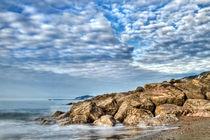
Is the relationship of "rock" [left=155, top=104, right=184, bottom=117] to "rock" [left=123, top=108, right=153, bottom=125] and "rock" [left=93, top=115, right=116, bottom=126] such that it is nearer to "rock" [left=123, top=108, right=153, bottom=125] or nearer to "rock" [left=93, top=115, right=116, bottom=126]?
"rock" [left=123, top=108, right=153, bottom=125]

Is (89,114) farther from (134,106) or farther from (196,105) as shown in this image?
(196,105)

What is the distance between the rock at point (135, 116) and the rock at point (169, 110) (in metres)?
0.98

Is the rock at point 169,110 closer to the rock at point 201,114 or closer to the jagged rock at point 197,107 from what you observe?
the jagged rock at point 197,107

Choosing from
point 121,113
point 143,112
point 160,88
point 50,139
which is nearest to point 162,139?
point 50,139

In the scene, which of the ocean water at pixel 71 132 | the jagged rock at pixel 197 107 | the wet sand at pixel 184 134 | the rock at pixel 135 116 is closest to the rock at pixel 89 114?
the ocean water at pixel 71 132

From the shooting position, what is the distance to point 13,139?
12.6m

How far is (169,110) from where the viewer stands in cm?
1709

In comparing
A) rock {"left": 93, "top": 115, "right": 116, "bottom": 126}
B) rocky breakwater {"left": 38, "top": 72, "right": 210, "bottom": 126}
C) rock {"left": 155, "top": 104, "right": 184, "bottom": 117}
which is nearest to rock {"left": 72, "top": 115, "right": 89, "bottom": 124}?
rocky breakwater {"left": 38, "top": 72, "right": 210, "bottom": 126}

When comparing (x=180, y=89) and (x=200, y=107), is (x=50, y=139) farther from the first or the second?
(x=180, y=89)

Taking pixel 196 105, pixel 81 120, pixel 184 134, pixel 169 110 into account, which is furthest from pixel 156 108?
pixel 184 134

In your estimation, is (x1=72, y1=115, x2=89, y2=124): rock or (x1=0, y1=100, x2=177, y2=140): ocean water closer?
(x1=0, y1=100, x2=177, y2=140): ocean water

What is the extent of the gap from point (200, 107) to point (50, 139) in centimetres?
1272

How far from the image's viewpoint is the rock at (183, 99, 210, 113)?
54.7 ft

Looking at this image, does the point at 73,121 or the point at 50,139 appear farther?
the point at 73,121
